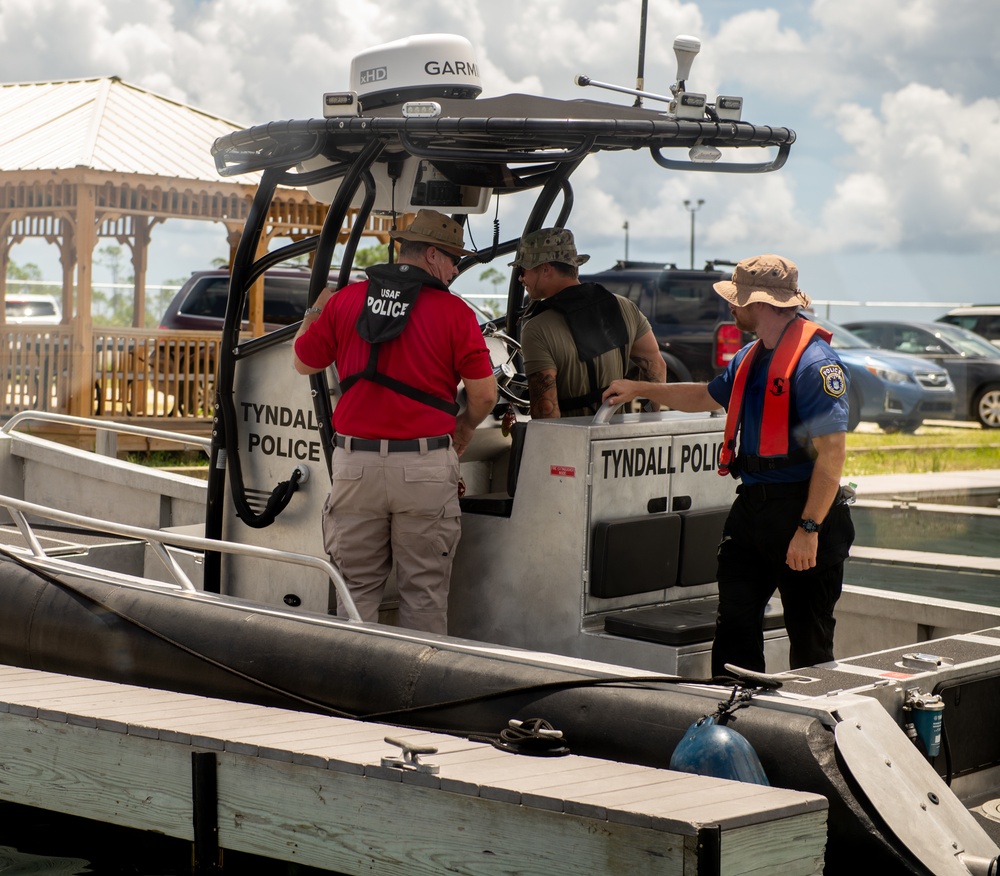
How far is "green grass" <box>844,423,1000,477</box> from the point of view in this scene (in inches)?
584

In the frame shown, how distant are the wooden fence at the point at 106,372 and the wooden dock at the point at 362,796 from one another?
10.9 meters

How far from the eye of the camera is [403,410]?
14.9 feet

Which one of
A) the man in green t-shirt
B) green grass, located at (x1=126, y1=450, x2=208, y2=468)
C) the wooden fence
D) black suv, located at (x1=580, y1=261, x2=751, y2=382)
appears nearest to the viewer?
the man in green t-shirt

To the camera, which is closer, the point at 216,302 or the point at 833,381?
the point at 833,381

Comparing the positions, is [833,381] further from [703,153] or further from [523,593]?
[523,593]

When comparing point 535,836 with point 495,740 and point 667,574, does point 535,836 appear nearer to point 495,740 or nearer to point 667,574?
point 495,740

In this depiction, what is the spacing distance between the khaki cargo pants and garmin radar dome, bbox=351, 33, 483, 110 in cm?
135

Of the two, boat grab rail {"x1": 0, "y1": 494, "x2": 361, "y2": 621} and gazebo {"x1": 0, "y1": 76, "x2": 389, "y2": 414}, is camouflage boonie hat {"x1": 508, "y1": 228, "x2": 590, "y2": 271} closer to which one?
boat grab rail {"x1": 0, "y1": 494, "x2": 361, "y2": 621}

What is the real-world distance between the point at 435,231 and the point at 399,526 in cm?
93

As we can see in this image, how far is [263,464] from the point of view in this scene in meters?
5.20

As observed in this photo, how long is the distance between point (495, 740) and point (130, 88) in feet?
48.0

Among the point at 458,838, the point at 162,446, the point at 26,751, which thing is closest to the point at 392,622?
the point at 26,751

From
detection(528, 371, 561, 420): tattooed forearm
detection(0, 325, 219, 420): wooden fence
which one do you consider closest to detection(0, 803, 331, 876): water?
detection(528, 371, 561, 420): tattooed forearm

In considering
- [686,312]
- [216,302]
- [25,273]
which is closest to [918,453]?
[686,312]
